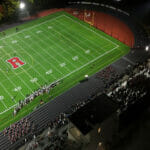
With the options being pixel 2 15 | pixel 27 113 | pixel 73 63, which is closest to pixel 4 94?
pixel 27 113

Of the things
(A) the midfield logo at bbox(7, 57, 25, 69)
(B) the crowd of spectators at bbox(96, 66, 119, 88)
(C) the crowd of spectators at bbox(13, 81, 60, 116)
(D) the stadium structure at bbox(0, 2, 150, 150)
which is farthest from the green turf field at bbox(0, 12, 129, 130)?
(B) the crowd of spectators at bbox(96, 66, 119, 88)

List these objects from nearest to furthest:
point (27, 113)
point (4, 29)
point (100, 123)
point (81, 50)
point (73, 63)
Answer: point (100, 123), point (27, 113), point (73, 63), point (81, 50), point (4, 29)

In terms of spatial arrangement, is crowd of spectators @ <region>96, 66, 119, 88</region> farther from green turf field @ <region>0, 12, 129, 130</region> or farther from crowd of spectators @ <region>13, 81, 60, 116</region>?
crowd of spectators @ <region>13, 81, 60, 116</region>

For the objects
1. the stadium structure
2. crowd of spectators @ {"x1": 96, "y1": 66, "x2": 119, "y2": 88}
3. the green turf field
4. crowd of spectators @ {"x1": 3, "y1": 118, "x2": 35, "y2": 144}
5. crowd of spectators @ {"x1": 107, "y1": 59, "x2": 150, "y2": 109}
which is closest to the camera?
crowd of spectators @ {"x1": 3, "y1": 118, "x2": 35, "y2": 144}

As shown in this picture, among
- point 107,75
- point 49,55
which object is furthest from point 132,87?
point 49,55

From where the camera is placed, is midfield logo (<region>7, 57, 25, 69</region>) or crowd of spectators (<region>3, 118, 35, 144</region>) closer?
crowd of spectators (<region>3, 118, 35, 144</region>)

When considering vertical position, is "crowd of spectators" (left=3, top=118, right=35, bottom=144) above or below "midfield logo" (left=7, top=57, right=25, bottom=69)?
below

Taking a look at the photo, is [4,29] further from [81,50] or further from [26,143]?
[26,143]

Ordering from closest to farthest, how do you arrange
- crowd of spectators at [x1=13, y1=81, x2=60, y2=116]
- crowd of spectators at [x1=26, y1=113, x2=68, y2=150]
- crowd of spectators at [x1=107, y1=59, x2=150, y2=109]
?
crowd of spectators at [x1=26, y1=113, x2=68, y2=150]
crowd of spectators at [x1=107, y1=59, x2=150, y2=109]
crowd of spectators at [x1=13, y1=81, x2=60, y2=116]
